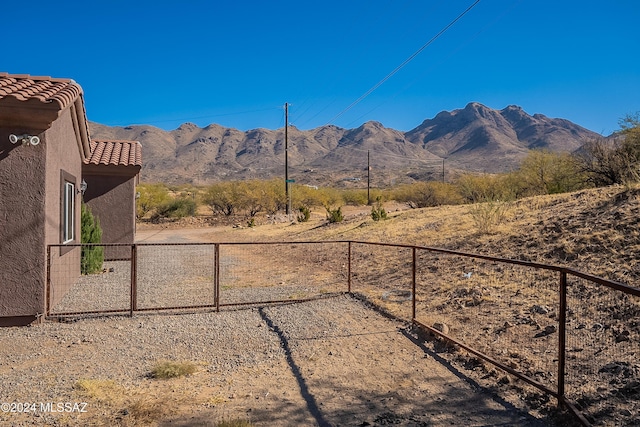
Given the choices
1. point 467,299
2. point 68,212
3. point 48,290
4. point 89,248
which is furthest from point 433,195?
point 48,290

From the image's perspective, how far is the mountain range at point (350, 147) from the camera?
119 metres

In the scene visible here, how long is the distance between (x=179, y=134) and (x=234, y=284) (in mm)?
166975

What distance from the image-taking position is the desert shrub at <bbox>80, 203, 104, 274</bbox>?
12602 mm

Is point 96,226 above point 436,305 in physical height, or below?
above

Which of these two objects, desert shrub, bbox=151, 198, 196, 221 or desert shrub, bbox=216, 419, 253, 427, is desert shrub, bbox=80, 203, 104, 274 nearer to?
desert shrub, bbox=216, 419, 253, 427

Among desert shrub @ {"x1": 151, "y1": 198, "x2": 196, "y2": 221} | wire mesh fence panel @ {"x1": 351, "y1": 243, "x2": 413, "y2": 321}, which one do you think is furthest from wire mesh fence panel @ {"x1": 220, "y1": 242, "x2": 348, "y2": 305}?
desert shrub @ {"x1": 151, "y1": 198, "x2": 196, "y2": 221}

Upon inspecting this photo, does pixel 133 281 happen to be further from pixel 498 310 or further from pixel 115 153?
pixel 115 153

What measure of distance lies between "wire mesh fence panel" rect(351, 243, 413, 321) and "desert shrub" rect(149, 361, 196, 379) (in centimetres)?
388

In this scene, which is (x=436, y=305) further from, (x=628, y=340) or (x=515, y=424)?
(x=515, y=424)

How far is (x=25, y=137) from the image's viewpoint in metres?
7.39

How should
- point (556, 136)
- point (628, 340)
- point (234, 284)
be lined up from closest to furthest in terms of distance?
point (628, 340) → point (234, 284) → point (556, 136)

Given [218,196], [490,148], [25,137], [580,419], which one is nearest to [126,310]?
[25,137]

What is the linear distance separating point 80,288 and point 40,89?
4.42 m

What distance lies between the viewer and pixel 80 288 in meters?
10.5
